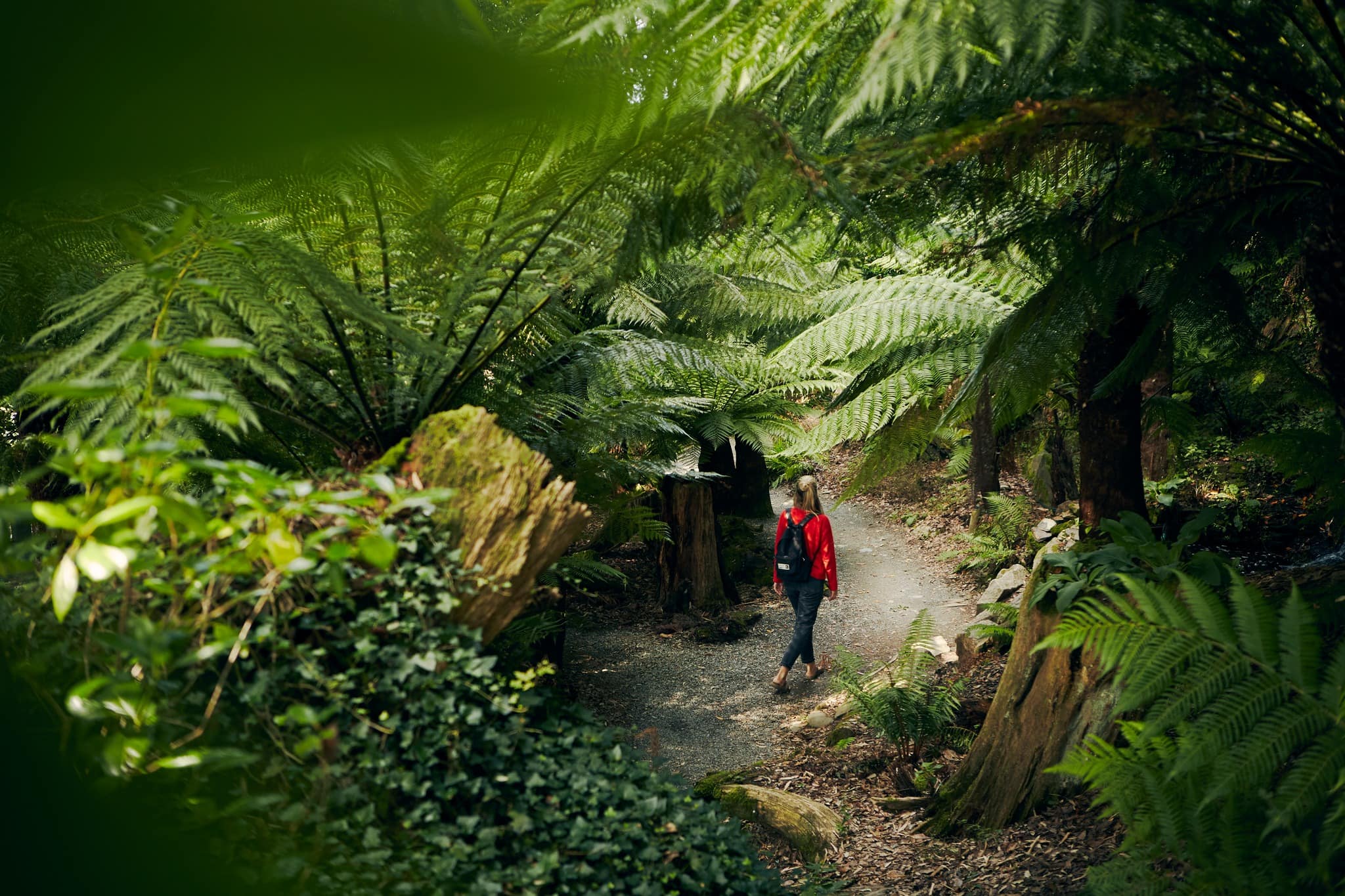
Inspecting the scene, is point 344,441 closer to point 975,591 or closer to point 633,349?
point 633,349

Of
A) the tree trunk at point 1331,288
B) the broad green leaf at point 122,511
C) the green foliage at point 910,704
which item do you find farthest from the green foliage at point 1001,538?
the broad green leaf at point 122,511

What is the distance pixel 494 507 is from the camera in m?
2.28

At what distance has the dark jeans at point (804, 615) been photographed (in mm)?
5648

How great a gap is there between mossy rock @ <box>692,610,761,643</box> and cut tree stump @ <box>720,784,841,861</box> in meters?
2.67

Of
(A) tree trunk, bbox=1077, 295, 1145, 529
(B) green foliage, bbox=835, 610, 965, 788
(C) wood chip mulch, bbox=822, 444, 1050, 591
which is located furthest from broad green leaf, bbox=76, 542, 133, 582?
(C) wood chip mulch, bbox=822, 444, 1050, 591

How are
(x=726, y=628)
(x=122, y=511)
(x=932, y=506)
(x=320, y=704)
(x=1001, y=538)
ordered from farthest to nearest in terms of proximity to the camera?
(x=932, y=506)
(x=1001, y=538)
(x=726, y=628)
(x=320, y=704)
(x=122, y=511)

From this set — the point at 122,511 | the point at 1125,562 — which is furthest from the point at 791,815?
the point at 122,511

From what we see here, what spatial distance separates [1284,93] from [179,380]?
2881mm

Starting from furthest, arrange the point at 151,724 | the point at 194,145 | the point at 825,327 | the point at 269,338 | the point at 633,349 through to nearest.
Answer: the point at 633,349 < the point at 825,327 < the point at 269,338 < the point at 151,724 < the point at 194,145

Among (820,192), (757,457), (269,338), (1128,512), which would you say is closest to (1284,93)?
(820,192)

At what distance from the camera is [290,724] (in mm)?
1881

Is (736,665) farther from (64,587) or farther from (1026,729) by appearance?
(64,587)

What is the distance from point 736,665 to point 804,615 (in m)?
0.97

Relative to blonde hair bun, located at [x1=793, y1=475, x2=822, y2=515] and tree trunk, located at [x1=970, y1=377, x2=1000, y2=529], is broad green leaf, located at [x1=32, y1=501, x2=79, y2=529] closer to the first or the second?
blonde hair bun, located at [x1=793, y1=475, x2=822, y2=515]
